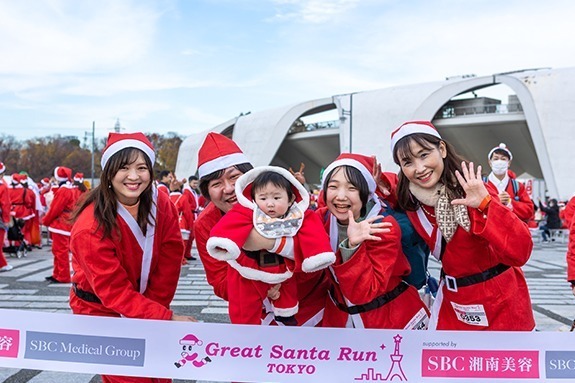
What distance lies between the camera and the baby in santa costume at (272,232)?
7.18 ft

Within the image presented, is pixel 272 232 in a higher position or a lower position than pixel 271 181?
lower

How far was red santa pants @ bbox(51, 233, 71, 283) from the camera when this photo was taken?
7.30 metres

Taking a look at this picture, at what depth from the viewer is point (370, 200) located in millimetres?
2521

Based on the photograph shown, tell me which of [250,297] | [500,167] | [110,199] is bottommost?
[250,297]

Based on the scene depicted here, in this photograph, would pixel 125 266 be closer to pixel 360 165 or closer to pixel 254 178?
pixel 254 178

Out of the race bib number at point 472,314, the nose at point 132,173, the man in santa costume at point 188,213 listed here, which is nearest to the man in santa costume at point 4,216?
the man in santa costume at point 188,213

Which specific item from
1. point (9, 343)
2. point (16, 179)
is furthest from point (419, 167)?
point (16, 179)

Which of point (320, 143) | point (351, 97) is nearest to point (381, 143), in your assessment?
point (351, 97)

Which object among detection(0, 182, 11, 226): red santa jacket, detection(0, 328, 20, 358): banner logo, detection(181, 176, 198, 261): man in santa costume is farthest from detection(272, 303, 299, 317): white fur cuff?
detection(181, 176, 198, 261): man in santa costume

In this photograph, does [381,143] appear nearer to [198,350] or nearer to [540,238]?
[540,238]

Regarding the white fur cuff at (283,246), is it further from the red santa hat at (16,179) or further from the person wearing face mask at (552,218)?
the person wearing face mask at (552,218)

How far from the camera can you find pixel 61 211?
738 cm

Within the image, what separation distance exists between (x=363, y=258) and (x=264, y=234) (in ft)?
1.40

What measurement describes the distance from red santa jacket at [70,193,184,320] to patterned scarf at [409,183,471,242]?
1.20m
